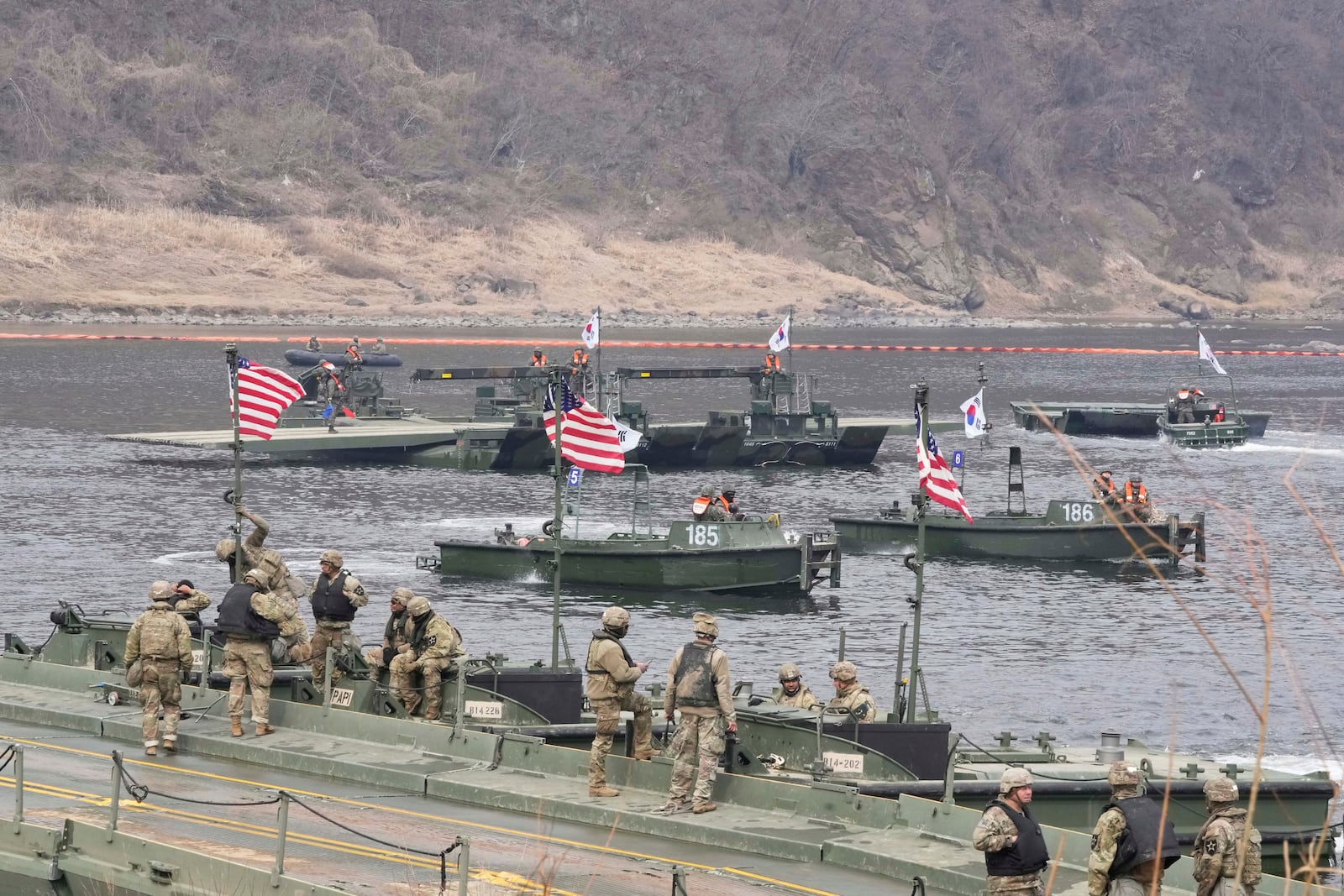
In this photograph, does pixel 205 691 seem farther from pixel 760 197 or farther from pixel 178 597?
pixel 760 197

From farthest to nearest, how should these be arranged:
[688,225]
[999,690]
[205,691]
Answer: [688,225] < [999,690] < [205,691]

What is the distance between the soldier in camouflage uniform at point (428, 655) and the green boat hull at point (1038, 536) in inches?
1156

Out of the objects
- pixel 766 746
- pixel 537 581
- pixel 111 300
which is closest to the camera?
pixel 766 746

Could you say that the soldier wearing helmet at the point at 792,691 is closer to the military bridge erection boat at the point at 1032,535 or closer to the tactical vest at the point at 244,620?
the tactical vest at the point at 244,620

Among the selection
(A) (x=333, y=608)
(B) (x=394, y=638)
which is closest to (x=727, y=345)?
(A) (x=333, y=608)

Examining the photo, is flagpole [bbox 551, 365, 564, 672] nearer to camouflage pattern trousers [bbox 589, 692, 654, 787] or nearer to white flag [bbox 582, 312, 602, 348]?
camouflage pattern trousers [bbox 589, 692, 654, 787]

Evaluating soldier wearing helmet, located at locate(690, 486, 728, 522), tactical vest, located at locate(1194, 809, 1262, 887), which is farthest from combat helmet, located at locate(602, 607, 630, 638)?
soldier wearing helmet, located at locate(690, 486, 728, 522)

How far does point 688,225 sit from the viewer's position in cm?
17950

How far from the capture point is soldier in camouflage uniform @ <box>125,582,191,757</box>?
21.6 meters

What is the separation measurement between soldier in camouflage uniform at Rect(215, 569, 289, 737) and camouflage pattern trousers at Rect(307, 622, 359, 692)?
923 mm

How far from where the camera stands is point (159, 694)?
71.6 feet

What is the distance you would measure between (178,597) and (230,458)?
52.4 metres

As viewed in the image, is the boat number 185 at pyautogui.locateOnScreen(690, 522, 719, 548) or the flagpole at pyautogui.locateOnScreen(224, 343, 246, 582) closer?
the flagpole at pyautogui.locateOnScreen(224, 343, 246, 582)

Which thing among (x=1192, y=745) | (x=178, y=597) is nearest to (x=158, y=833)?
(x=178, y=597)
